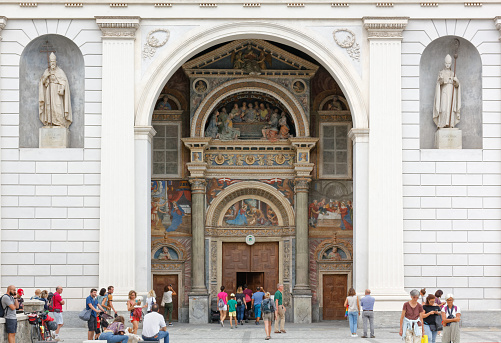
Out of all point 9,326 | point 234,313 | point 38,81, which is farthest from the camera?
point 234,313

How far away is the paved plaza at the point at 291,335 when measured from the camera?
912 inches

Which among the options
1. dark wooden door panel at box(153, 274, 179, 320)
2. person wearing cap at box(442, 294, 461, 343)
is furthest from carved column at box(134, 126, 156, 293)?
person wearing cap at box(442, 294, 461, 343)

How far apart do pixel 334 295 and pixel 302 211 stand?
3.39m

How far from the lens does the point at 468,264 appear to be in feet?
86.4

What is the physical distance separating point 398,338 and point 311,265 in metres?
9.88

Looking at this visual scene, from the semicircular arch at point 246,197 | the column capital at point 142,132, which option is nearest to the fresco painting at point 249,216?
the semicircular arch at point 246,197

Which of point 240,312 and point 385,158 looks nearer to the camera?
point 385,158

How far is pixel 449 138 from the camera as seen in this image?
26.9 metres

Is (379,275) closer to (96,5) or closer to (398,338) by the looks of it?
(398,338)

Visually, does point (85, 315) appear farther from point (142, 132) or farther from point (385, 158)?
point (385, 158)

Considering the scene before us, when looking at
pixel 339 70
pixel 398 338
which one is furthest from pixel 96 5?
pixel 398 338

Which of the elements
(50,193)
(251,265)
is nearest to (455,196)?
(251,265)

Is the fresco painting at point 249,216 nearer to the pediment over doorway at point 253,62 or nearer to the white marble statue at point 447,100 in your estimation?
the pediment over doorway at point 253,62

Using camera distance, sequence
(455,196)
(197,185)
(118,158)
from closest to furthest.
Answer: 1. (118,158)
2. (455,196)
3. (197,185)
